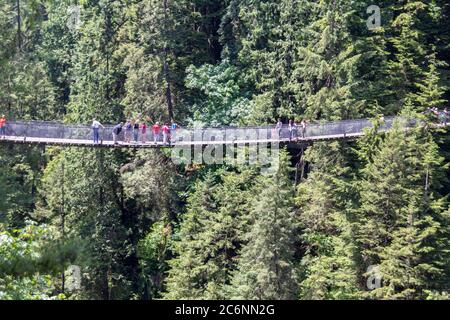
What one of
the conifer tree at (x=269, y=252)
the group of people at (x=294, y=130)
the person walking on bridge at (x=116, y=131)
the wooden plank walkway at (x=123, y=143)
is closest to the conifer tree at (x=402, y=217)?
the wooden plank walkway at (x=123, y=143)

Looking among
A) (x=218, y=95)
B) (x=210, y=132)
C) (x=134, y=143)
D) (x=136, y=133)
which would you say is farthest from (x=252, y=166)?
(x=134, y=143)

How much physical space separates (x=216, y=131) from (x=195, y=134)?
61 cm

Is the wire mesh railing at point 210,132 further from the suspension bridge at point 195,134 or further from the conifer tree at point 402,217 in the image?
the conifer tree at point 402,217

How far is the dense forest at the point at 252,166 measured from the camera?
80.9 feet

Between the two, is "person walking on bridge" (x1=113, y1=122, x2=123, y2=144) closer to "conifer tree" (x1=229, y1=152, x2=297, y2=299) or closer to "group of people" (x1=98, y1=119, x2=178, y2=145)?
"group of people" (x1=98, y1=119, x2=178, y2=145)

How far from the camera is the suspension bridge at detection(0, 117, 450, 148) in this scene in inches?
1002

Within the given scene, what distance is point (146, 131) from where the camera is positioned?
87.4 feet

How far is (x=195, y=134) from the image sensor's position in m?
27.3

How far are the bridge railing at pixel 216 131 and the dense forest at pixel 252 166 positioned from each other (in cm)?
59

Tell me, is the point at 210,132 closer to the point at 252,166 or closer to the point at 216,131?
the point at 216,131

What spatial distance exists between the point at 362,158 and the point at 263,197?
10.3 feet

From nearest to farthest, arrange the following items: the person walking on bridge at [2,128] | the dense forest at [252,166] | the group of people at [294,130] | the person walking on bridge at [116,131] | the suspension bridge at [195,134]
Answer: the dense forest at [252,166] → the person walking on bridge at [2,128] → the suspension bridge at [195,134] → the person walking on bridge at [116,131] → the group of people at [294,130]
